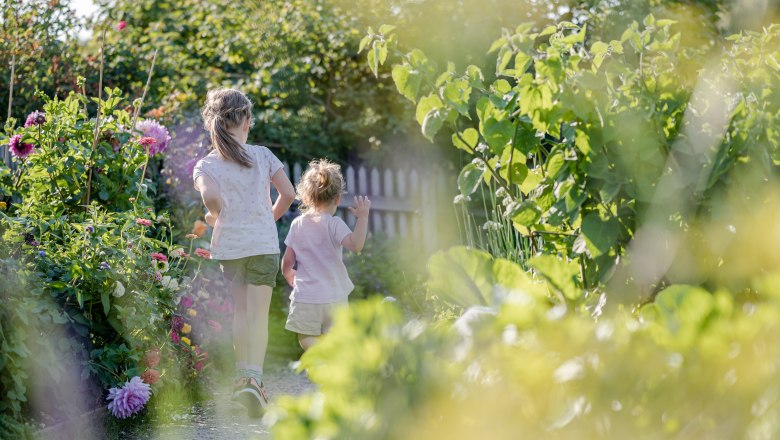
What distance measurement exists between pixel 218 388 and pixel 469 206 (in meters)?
3.90

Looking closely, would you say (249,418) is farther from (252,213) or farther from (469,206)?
(469,206)

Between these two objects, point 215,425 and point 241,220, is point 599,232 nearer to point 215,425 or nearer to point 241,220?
point 215,425

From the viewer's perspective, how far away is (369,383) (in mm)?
1094

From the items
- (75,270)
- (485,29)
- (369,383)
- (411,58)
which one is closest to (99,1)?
(485,29)

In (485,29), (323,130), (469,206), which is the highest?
(485,29)

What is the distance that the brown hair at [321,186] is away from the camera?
4.75 m

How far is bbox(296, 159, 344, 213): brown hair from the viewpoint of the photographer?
4.75 meters

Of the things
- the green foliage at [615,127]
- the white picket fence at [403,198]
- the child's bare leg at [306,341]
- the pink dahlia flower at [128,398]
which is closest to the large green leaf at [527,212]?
the green foliage at [615,127]

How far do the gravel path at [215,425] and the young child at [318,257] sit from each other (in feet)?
1.53

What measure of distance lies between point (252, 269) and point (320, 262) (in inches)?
15.1

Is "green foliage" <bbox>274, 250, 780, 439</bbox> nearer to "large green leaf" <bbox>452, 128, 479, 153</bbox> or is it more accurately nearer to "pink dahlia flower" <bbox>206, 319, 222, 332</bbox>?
"large green leaf" <bbox>452, 128, 479, 153</bbox>

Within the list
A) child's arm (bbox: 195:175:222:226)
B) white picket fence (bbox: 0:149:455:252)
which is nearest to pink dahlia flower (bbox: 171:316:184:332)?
child's arm (bbox: 195:175:222:226)

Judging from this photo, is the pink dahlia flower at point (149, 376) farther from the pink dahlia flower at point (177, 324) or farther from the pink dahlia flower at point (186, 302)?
the pink dahlia flower at point (186, 302)

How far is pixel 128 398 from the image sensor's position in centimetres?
369
